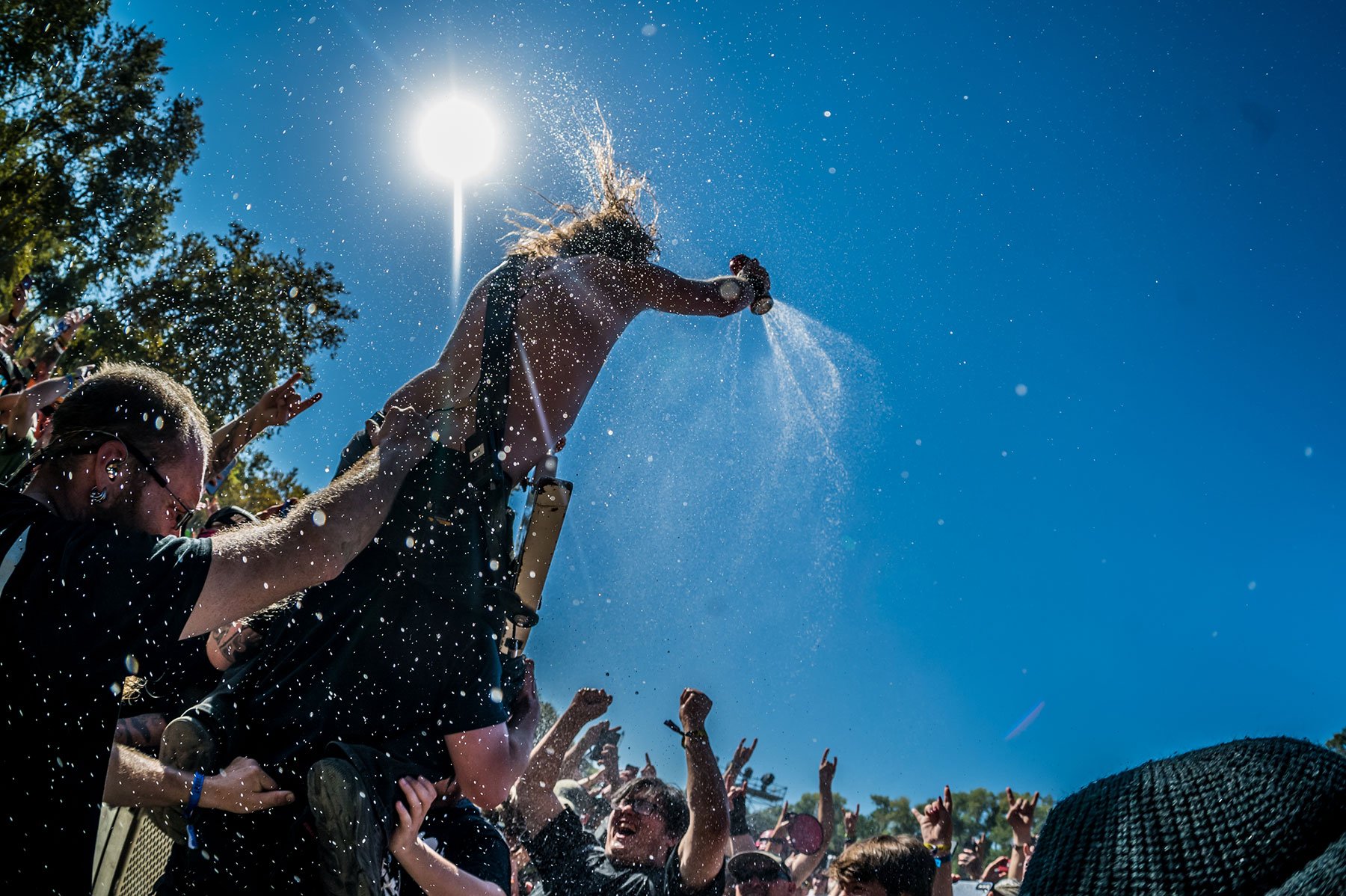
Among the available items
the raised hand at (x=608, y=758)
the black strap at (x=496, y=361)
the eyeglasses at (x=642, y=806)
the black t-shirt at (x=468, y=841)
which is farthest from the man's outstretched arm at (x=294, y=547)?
the raised hand at (x=608, y=758)

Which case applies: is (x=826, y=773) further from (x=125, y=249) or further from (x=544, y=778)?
(x=125, y=249)

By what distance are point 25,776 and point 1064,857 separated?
1809mm

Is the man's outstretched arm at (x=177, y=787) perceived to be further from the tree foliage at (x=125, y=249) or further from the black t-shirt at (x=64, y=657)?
the tree foliage at (x=125, y=249)

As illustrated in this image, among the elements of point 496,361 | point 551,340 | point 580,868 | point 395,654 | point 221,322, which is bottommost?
point 580,868

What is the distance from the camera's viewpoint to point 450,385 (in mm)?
2703

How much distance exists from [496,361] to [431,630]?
1007 mm

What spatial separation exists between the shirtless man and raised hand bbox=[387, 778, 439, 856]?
0.13 ft

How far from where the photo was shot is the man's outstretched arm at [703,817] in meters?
3.23

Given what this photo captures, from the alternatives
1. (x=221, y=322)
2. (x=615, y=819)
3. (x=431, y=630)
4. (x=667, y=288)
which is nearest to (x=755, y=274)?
(x=667, y=288)

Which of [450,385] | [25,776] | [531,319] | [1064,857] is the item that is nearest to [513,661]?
[450,385]

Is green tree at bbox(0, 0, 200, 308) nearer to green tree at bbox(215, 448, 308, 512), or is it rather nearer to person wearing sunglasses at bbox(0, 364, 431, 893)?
green tree at bbox(215, 448, 308, 512)

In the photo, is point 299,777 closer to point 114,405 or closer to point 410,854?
point 410,854

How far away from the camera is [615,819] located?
160 inches

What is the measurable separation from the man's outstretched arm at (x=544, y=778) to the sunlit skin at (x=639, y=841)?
1.27 ft
